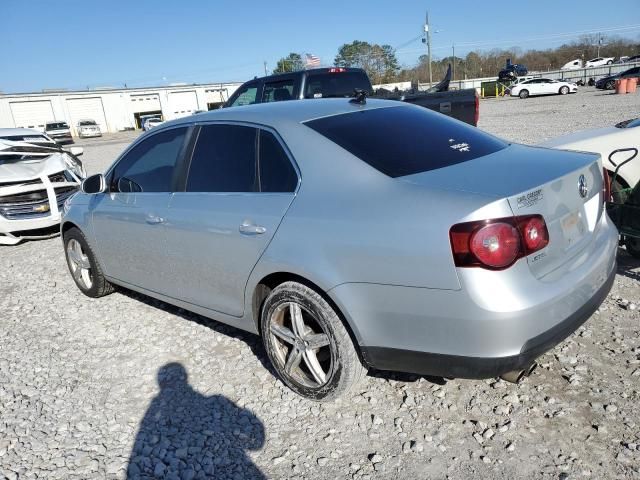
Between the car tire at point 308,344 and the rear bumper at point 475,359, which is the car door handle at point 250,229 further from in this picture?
the rear bumper at point 475,359

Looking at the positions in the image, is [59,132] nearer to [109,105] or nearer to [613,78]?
[109,105]

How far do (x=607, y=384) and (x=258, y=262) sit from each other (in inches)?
82.5

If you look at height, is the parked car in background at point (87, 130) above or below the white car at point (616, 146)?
below

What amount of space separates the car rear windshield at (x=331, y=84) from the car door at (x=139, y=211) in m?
4.82

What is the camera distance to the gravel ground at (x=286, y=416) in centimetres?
245

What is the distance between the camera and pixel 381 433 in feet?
8.77

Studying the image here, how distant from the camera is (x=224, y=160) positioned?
3301 mm

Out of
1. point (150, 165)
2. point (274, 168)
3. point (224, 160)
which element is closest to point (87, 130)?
point (150, 165)

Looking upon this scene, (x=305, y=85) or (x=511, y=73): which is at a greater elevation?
(x=305, y=85)

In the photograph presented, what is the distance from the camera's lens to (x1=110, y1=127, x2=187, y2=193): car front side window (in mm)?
3689

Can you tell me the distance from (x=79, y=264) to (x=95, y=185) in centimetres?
108

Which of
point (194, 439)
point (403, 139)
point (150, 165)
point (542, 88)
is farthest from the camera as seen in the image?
point (542, 88)

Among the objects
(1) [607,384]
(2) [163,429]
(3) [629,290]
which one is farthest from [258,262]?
(3) [629,290]

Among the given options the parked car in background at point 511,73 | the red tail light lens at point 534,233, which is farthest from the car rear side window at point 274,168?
the parked car in background at point 511,73
